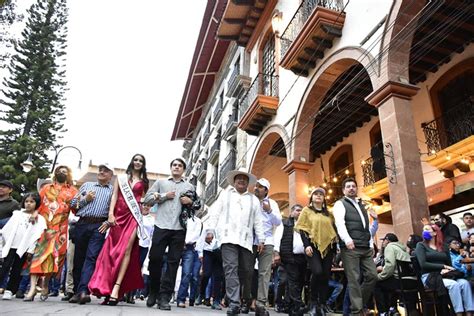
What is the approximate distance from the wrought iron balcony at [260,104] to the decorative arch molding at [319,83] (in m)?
1.77

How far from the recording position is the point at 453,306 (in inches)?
204

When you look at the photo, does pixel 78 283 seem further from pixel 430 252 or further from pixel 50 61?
pixel 50 61

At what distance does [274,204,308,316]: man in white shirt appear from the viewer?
5.78 m

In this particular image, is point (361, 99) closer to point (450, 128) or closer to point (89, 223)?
point (450, 128)

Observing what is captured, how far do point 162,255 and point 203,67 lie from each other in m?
18.6

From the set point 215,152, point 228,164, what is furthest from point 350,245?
point 215,152

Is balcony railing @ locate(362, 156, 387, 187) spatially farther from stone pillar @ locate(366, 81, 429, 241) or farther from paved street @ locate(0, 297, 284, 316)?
paved street @ locate(0, 297, 284, 316)

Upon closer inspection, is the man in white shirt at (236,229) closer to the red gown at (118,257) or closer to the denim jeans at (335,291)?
the red gown at (118,257)

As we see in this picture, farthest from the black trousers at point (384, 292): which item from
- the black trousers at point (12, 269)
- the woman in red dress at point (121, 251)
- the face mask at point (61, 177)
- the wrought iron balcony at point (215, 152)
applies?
the wrought iron balcony at point (215, 152)

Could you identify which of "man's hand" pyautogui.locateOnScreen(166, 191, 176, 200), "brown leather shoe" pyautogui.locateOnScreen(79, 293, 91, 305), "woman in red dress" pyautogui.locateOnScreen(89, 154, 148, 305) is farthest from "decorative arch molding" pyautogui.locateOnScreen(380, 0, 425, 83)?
"brown leather shoe" pyautogui.locateOnScreen(79, 293, 91, 305)

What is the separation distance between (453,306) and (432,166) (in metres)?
6.73

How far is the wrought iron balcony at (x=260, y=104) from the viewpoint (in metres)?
12.7

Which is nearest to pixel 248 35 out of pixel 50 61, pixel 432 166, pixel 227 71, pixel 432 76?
pixel 227 71

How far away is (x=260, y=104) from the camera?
12562mm
